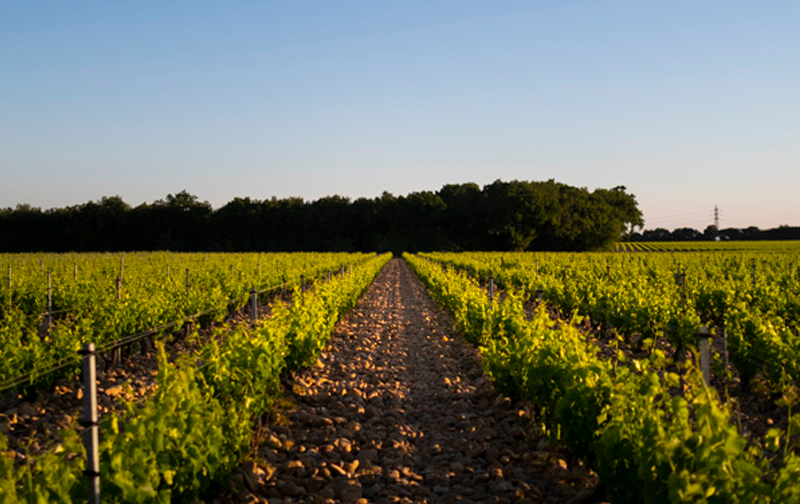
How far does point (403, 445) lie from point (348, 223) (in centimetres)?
7820

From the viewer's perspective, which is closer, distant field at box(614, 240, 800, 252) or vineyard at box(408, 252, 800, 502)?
vineyard at box(408, 252, 800, 502)

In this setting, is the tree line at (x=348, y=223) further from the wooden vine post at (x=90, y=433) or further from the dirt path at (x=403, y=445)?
the wooden vine post at (x=90, y=433)

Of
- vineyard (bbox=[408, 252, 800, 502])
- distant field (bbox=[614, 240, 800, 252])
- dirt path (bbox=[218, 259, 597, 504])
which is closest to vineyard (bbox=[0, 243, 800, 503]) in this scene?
vineyard (bbox=[408, 252, 800, 502])

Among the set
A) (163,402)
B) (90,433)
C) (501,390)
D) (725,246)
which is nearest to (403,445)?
(501,390)

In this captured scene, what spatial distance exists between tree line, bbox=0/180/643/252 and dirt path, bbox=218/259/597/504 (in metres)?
64.7

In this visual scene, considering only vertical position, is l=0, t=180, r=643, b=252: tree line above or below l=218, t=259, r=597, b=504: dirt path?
above

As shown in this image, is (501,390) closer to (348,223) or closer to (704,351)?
(704,351)

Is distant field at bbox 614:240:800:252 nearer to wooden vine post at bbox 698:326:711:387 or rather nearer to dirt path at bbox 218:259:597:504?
dirt path at bbox 218:259:597:504

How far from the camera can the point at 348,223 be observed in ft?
274

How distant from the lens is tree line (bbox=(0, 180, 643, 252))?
74.4 meters

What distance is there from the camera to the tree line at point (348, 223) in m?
74.4

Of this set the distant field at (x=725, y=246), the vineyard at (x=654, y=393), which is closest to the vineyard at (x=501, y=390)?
the vineyard at (x=654, y=393)

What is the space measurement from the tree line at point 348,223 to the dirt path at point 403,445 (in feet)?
212

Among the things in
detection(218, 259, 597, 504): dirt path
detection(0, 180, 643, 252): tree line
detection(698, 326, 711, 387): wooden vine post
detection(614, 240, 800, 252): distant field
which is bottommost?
detection(218, 259, 597, 504): dirt path
